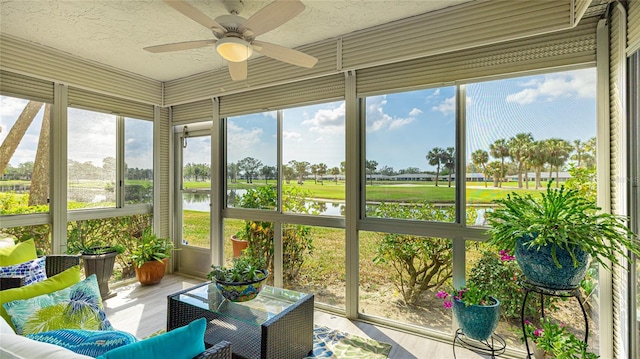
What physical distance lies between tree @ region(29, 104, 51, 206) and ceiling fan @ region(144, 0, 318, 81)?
2.12 m

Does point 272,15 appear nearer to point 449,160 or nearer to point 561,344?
point 449,160

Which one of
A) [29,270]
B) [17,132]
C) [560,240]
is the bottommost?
[29,270]

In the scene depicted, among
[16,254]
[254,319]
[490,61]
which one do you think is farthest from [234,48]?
[16,254]

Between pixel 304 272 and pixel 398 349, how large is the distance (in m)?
1.29

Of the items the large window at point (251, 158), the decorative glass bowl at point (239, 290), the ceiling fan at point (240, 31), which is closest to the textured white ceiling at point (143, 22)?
the ceiling fan at point (240, 31)

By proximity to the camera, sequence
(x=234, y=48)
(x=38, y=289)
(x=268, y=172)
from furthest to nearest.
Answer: (x=268, y=172) < (x=234, y=48) < (x=38, y=289)

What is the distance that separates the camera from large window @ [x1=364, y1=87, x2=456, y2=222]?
257cm

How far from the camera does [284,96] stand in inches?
129

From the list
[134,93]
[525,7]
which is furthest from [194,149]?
[525,7]

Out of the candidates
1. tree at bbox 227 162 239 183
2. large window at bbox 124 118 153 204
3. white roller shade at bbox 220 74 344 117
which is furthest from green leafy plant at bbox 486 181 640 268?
large window at bbox 124 118 153 204

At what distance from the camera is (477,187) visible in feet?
8.05

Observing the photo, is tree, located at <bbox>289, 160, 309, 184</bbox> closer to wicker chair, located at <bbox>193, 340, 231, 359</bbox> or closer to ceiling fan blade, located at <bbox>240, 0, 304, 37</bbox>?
ceiling fan blade, located at <bbox>240, 0, 304, 37</bbox>

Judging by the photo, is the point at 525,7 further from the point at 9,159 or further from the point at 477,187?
the point at 9,159

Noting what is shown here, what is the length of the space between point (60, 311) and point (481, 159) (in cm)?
300
